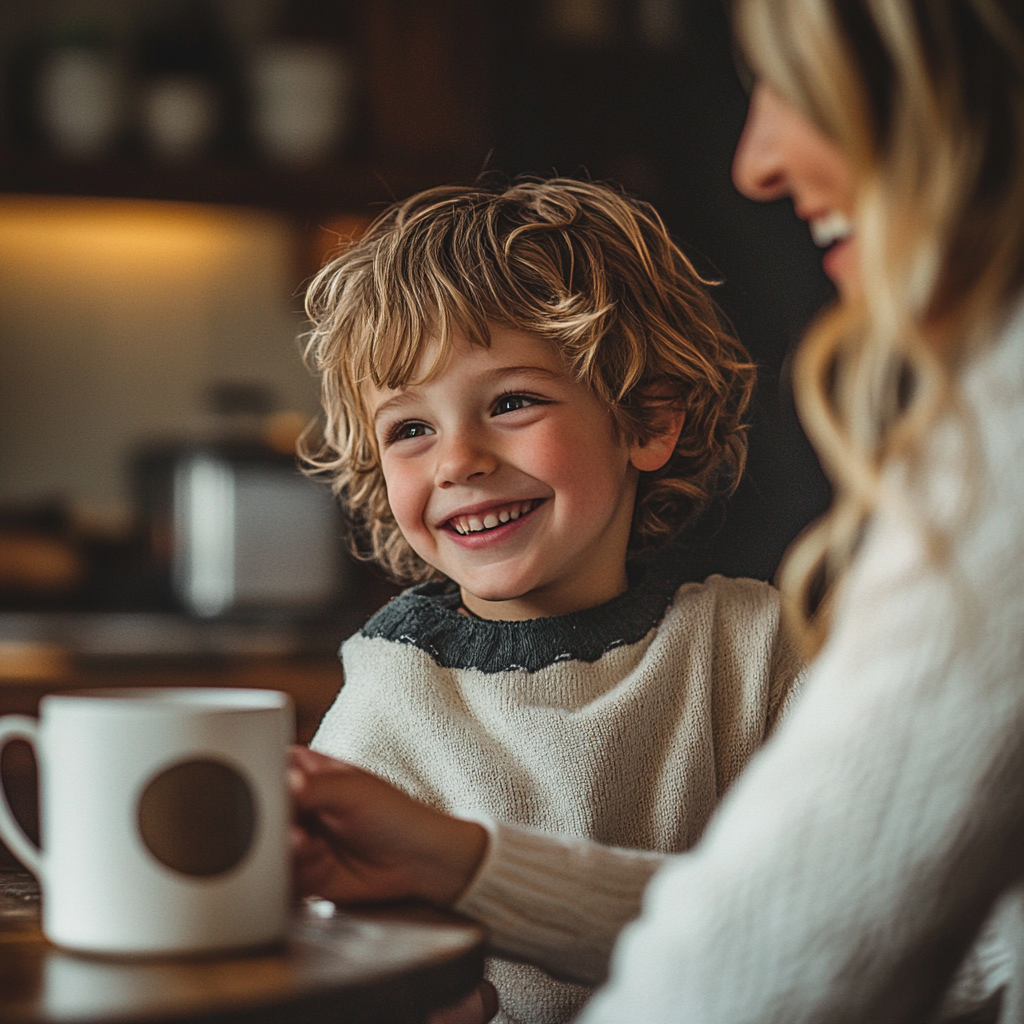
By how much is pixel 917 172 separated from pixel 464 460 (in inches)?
20.7

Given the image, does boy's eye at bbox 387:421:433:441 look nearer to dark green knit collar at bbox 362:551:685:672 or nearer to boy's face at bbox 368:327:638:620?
boy's face at bbox 368:327:638:620

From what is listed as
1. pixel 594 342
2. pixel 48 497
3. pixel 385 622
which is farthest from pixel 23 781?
pixel 594 342

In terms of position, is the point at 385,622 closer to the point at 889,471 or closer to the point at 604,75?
the point at 889,471

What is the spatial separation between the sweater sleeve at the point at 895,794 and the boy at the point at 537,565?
1.44 ft

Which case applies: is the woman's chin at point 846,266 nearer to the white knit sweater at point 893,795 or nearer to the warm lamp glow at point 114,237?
the white knit sweater at point 893,795

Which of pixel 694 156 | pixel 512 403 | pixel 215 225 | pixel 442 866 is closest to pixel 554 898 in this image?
pixel 442 866

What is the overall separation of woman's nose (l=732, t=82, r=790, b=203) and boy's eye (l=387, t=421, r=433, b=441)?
44 centimetres

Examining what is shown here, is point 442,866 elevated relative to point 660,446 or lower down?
lower down

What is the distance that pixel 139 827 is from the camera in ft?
1.89

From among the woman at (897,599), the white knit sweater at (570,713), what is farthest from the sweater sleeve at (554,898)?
the white knit sweater at (570,713)

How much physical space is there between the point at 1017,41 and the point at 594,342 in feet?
1.76

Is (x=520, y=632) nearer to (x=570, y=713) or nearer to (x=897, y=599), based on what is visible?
(x=570, y=713)

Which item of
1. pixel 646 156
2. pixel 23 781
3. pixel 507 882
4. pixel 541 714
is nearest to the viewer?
pixel 507 882

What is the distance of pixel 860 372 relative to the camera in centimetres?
57
